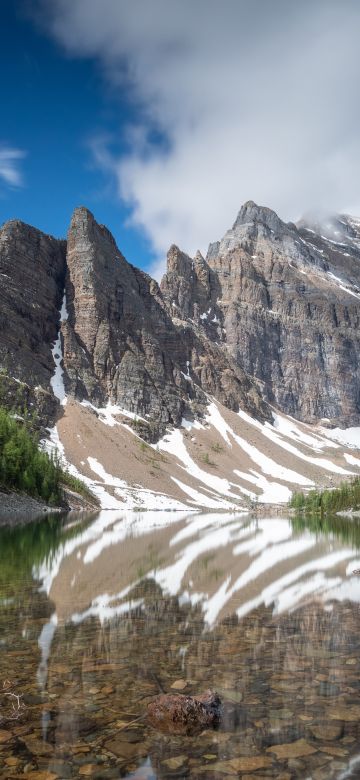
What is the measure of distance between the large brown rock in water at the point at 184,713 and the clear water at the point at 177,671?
234 mm

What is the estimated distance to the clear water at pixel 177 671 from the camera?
26.1 ft

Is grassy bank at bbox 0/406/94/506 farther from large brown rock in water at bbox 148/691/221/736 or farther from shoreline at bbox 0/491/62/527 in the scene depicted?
large brown rock in water at bbox 148/691/221/736

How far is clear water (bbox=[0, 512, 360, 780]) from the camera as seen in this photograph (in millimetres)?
7961

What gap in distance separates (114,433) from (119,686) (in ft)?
613

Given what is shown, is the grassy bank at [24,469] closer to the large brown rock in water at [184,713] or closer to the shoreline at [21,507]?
the shoreline at [21,507]

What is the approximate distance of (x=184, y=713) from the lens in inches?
365

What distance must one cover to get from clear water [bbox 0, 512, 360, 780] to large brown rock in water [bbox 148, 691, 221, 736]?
23cm

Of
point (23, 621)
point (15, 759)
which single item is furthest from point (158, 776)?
point (23, 621)

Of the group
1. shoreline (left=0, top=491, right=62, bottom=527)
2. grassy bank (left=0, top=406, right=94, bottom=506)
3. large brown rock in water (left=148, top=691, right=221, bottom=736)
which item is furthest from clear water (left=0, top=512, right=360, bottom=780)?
grassy bank (left=0, top=406, right=94, bottom=506)

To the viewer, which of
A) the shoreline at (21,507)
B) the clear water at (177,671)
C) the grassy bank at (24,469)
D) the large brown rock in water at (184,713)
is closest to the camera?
the clear water at (177,671)

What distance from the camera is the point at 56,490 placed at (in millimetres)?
113188

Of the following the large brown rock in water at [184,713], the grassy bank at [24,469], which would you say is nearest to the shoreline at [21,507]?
the grassy bank at [24,469]

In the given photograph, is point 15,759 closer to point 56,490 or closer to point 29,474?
point 29,474

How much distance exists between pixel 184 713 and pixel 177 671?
3.01 meters
